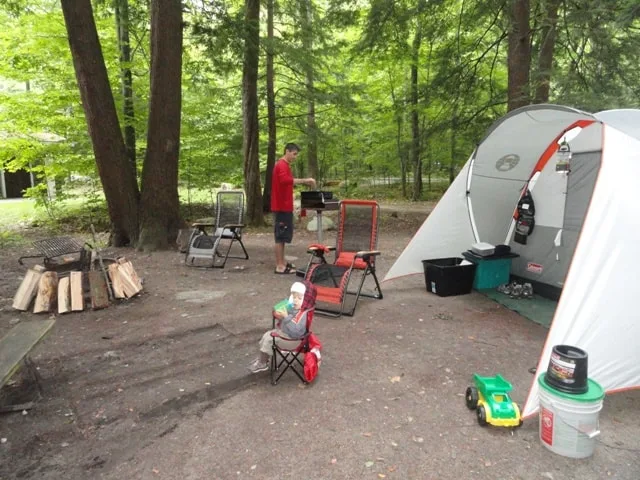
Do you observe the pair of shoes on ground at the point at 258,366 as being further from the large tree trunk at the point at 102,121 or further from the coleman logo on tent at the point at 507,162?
the large tree trunk at the point at 102,121

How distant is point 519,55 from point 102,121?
723cm

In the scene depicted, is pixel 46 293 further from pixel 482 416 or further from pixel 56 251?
pixel 482 416

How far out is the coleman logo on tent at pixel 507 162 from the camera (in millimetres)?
5406

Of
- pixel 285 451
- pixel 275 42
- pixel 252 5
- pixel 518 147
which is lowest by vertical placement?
pixel 285 451

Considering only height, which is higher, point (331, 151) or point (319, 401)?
point (331, 151)

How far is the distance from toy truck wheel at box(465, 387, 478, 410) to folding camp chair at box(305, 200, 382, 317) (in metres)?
1.79

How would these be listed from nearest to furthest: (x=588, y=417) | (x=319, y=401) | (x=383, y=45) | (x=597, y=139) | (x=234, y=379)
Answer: (x=588, y=417) < (x=319, y=401) < (x=234, y=379) < (x=597, y=139) < (x=383, y=45)

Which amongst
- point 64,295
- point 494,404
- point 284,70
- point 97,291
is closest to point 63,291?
point 64,295

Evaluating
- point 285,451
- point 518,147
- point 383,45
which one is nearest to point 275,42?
point 383,45

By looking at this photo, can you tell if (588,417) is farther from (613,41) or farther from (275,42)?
(275,42)

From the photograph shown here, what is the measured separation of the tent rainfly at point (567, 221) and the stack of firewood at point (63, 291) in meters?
3.49

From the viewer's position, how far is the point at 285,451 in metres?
2.39

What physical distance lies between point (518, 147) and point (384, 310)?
8.92 feet

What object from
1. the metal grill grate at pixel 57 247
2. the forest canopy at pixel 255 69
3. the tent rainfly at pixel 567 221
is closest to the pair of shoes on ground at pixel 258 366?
the tent rainfly at pixel 567 221
